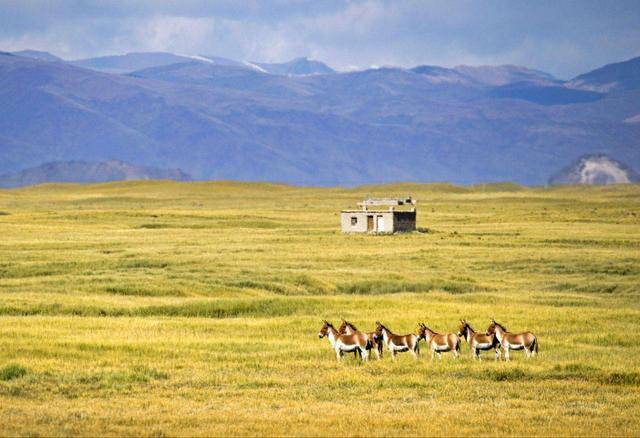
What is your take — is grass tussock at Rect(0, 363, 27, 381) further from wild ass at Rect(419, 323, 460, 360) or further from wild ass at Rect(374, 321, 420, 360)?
wild ass at Rect(419, 323, 460, 360)

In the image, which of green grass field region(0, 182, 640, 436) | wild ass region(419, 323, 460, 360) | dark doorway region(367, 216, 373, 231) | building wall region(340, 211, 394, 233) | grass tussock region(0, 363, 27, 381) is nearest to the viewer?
green grass field region(0, 182, 640, 436)

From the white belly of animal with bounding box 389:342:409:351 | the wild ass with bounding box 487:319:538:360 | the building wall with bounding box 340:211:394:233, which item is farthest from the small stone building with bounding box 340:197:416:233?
the white belly of animal with bounding box 389:342:409:351

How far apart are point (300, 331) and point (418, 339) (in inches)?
330

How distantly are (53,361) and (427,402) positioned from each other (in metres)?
10.2

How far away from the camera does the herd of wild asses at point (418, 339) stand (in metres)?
29.2

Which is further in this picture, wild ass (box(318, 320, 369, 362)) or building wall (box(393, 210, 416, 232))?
building wall (box(393, 210, 416, 232))

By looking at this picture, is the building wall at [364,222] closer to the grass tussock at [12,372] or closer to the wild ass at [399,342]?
the wild ass at [399,342]

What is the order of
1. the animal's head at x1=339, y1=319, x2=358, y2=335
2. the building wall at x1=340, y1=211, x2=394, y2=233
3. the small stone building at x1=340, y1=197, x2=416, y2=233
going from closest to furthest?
the animal's head at x1=339, y1=319, x2=358, y2=335
the small stone building at x1=340, y1=197, x2=416, y2=233
the building wall at x1=340, y1=211, x2=394, y2=233

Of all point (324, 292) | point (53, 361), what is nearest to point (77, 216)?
point (324, 292)

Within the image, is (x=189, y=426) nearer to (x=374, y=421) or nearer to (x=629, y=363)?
(x=374, y=421)

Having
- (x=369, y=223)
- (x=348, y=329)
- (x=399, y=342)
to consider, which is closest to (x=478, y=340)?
(x=399, y=342)

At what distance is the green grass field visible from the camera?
2300 centimetres

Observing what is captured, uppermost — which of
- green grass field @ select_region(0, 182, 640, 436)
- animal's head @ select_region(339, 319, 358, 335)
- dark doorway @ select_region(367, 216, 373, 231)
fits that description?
dark doorway @ select_region(367, 216, 373, 231)

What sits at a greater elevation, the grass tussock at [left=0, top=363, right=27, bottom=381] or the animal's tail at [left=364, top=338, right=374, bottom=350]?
the animal's tail at [left=364, top=338, right=374, bottom=350]
